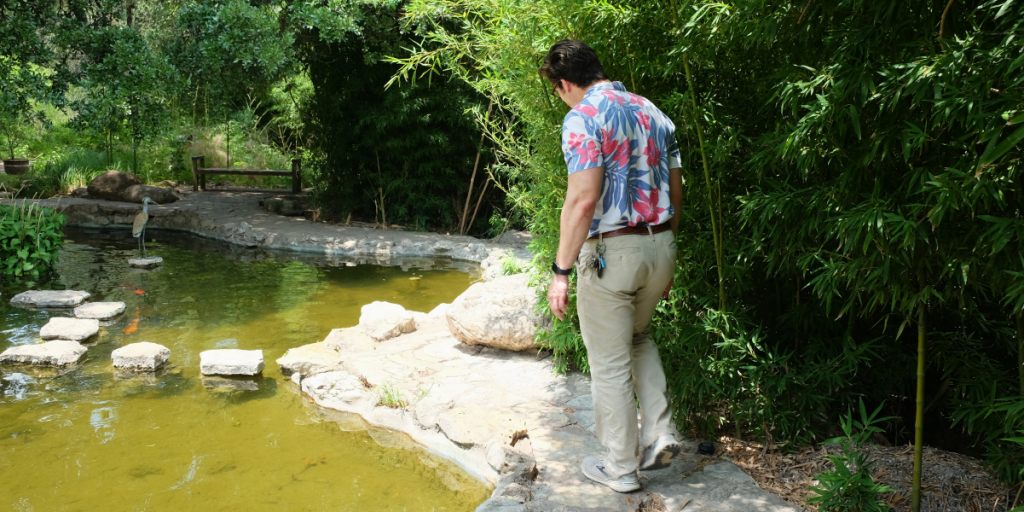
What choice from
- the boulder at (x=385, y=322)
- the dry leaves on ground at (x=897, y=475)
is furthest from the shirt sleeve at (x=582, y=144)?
the boulder at (x=385, y=322)

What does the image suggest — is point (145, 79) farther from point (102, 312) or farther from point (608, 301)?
point (608, 301)

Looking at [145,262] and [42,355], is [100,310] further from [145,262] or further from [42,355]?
[145,262]

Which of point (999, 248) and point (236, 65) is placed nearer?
point (999, 248)

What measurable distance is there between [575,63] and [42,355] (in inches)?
158

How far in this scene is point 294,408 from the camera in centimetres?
382

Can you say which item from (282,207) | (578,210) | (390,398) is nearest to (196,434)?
(390,398)

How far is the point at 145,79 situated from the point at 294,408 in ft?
14.6

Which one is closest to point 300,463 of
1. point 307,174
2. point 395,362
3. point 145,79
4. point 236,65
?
point 395,362

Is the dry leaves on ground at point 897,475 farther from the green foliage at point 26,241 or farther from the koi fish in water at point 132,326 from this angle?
the green foliage at point 26,241

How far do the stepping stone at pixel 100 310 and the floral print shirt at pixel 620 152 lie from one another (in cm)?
465

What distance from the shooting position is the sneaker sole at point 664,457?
235cm

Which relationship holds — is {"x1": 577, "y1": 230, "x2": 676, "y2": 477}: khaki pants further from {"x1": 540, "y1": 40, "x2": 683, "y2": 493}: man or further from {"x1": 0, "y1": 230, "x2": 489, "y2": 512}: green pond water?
{"x1": 0, "y1": 230, "x2": 489, "y2": 512}: green pond water

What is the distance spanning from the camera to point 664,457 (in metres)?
2.38

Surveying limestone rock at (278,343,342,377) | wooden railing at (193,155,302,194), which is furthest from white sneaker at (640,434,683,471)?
wooden railing at (193,155,302,194)
